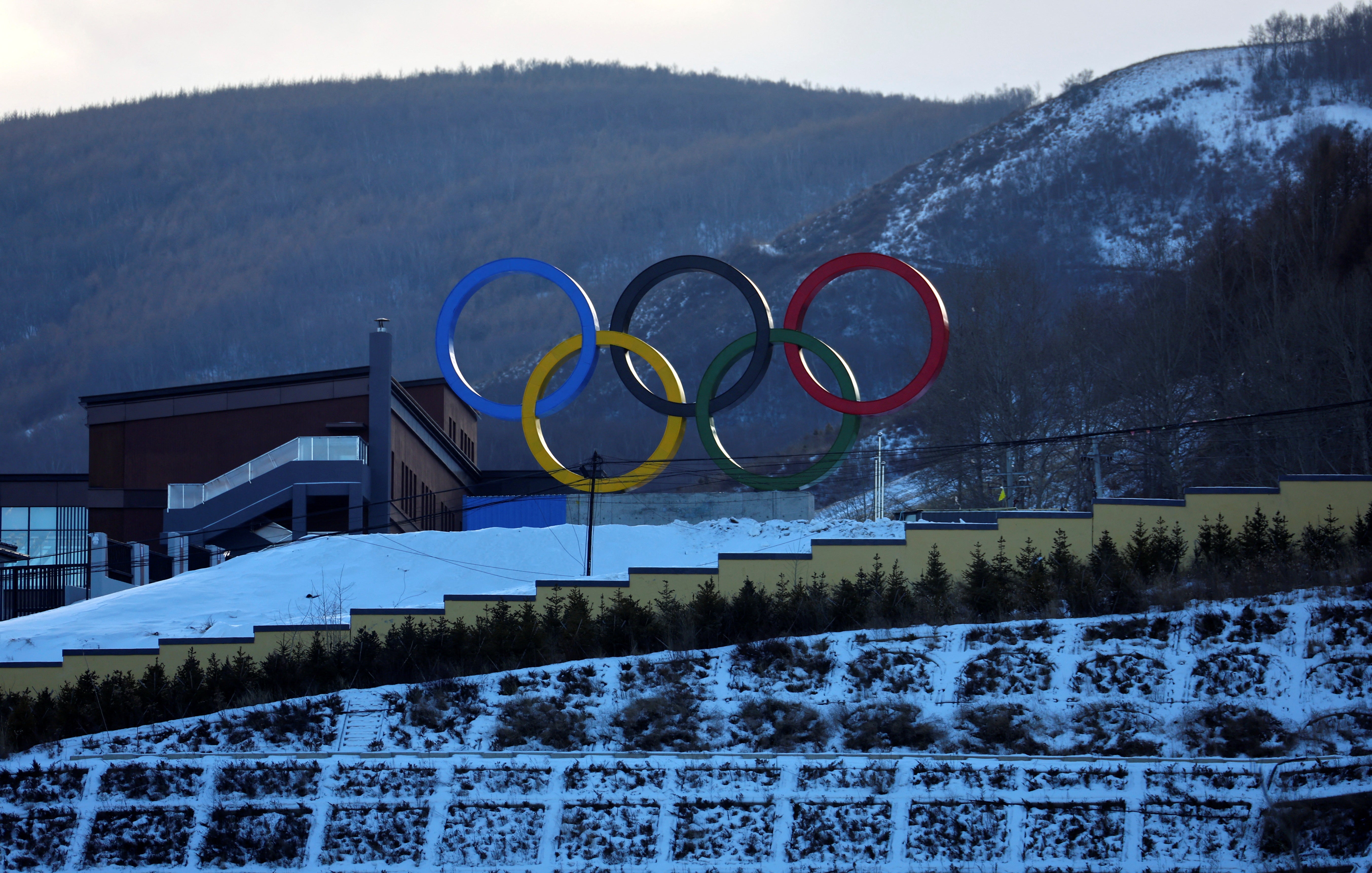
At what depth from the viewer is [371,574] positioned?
112ft

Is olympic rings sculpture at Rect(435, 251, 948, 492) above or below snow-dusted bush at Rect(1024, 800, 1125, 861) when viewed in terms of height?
above

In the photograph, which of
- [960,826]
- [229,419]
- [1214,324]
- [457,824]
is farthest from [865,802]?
[1214,324]

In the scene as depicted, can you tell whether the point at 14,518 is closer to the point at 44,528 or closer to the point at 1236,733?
the point at 44,528

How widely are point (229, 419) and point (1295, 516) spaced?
114 feet

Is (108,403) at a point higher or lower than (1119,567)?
higher

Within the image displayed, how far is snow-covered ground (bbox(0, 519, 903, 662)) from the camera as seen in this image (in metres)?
30.2

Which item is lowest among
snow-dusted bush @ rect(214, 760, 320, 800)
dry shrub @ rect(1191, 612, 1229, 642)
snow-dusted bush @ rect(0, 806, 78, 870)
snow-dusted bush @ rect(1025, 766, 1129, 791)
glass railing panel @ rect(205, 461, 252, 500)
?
snow-dusted bush @ rect(0, 806, 78, 870)

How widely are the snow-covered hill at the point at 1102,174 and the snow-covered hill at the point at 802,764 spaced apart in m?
125

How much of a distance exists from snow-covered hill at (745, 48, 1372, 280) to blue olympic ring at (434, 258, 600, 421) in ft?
367

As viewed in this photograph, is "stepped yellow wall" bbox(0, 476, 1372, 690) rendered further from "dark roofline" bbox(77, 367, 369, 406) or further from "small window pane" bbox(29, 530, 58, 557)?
"small window pane" bbox(29, 530, 58, 557)

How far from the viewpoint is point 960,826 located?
17.5m

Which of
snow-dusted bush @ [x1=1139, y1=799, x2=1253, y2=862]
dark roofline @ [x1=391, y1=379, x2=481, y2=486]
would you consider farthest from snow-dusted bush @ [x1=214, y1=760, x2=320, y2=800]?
dark roofline @ [x1=391, y1=379, x2=481, y2=486]

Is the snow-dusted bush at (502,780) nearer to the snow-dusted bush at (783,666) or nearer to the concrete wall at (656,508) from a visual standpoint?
the snow-dusted bush at (783,666)

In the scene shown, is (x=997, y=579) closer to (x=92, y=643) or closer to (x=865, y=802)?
(x=865, y=802)
